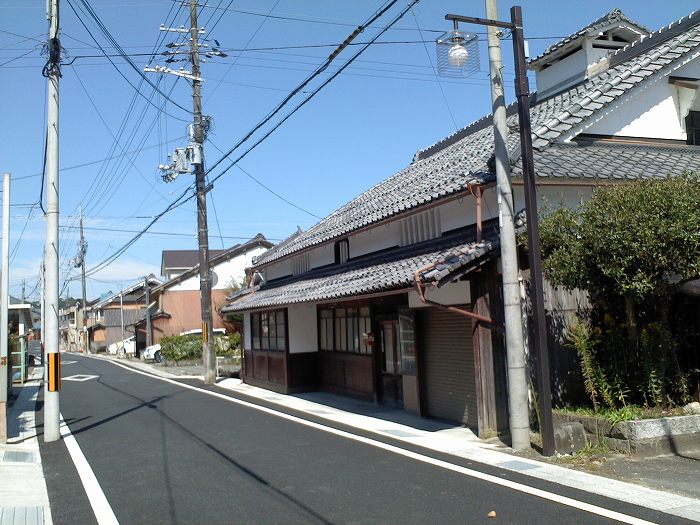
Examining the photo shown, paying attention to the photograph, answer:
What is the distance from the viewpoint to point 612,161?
13195 millimetres

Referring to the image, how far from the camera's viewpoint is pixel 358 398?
722 inches

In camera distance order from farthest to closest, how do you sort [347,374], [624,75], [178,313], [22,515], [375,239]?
1. [178,313]
2. [347,374]
3. [375,239]
4. [624,75]
5. [22,515]

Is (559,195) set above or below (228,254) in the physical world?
below

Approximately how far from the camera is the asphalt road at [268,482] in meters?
7.25

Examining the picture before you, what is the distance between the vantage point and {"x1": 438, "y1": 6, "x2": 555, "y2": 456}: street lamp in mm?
9828

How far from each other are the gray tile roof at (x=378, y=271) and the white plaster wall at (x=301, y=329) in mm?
808

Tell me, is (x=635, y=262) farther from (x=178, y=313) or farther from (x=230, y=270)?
(x=178, y=313)

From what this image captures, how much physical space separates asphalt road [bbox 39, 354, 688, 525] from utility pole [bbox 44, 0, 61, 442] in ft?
2.71

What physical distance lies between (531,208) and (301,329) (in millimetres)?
12570

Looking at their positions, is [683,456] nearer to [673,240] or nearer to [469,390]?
[673,240]

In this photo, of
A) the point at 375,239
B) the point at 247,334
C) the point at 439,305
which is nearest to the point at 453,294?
the point at 439,305

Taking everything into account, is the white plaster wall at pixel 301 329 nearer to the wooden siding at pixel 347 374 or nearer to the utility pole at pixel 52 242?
the wooden siding at pixel 347 374

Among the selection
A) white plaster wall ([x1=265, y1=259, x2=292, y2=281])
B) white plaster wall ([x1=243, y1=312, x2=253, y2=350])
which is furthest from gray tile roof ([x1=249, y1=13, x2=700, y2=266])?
white plaster wall ([x1=243, y1=312, x2=253, y2=350])

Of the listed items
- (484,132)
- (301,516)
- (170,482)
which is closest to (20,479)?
(170,482)
